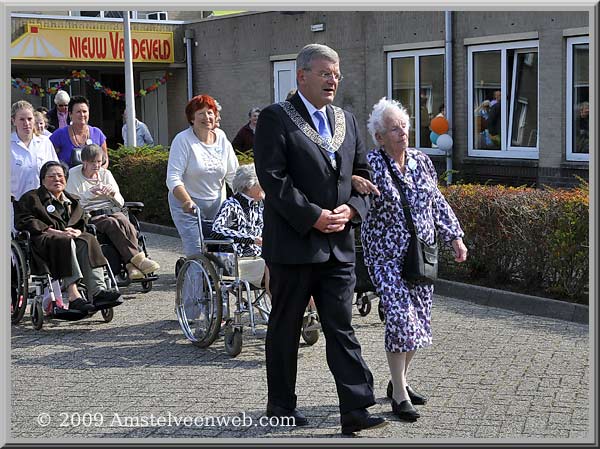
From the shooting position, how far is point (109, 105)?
1192 inches

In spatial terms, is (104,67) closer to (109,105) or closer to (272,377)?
(109,105)

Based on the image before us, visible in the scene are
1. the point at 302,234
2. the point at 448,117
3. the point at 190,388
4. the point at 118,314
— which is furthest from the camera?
the point at 448,117

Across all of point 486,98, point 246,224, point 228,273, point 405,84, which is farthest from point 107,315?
point 405,84

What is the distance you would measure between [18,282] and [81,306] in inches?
26.8

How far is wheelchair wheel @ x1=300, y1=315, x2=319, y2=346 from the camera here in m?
7.70

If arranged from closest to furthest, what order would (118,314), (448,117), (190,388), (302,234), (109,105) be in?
(302,234), (190,388), (118,314), (448,117), (109,105)

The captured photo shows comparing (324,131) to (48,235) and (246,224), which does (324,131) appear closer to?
(246,224)

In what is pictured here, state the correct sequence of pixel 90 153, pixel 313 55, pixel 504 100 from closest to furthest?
pixel 313 55 < pixel 90 153 < pixel 504 100

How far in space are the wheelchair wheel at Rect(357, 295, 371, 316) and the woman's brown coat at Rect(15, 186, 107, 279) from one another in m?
2.32

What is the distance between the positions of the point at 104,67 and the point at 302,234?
882 inches

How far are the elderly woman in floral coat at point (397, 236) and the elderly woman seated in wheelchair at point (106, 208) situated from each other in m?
4.10

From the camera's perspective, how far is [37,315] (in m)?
8.59

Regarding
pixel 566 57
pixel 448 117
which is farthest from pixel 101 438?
pixel 448 117

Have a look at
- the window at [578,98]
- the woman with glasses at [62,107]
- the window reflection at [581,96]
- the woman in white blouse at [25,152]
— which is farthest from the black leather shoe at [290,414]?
the window reflection at [581,96]
